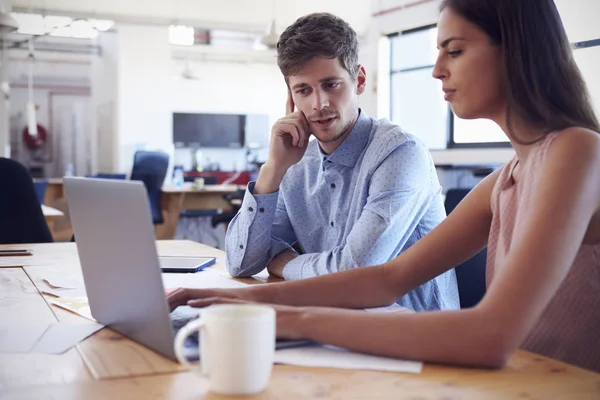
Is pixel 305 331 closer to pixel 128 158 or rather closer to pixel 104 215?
pixel 104 215

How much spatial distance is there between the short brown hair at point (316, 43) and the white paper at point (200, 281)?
22.8 inches

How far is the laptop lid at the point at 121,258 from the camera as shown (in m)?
0.81

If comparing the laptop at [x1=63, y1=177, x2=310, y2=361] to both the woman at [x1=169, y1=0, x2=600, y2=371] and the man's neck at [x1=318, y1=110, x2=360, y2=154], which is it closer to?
the woman at [x1=169, y1=0, x2=600, y2=371]

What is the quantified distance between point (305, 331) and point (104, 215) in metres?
0.32

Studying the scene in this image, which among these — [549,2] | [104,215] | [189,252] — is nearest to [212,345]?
[104,215]

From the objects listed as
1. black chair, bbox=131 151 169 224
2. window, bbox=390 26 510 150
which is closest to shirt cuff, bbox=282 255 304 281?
window, bbox=390 26 510 150

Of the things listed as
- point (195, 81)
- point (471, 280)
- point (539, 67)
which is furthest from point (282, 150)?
point (195, 81)

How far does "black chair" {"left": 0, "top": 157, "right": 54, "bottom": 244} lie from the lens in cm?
255

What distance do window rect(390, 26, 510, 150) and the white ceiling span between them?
170cm

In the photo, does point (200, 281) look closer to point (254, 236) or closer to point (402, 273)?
point (254, 236)

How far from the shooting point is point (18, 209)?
2582 mm

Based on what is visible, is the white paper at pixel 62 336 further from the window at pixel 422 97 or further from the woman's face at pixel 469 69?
the window at pixel 422 97

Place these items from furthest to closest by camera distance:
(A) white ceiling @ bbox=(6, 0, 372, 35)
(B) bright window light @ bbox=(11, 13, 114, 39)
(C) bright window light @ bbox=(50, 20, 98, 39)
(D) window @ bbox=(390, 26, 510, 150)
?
(A) white ceiling @ bbox=(6, 0, 372, 35) → (C) bright window light @ bbox=(50, 20, 98, 39) → (B) bright window light @ bbox=(11, 13, 114, 39) → (D) window @ bbox=(390, 26, 510, 150)

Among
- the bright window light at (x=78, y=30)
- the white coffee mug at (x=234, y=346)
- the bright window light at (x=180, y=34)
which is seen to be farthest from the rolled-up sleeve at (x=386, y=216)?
the bright window light at (x=180, y=34)
